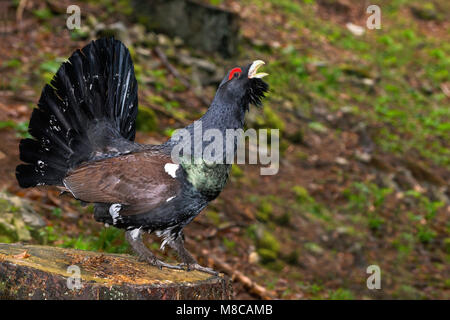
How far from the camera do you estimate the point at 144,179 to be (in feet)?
15.0

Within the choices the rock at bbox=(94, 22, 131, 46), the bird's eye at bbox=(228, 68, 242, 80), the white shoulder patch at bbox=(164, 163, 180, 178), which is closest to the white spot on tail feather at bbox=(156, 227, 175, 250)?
the white shoulder patch at bbox=(164, 163, 180, 178)

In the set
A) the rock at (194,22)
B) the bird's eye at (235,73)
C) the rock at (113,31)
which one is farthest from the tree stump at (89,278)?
the rock at (194,22)

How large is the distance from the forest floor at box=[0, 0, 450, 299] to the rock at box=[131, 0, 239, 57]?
30cm

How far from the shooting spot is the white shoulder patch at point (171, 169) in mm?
4541

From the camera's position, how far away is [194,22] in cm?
1257

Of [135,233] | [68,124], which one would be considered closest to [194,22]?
[68,124]

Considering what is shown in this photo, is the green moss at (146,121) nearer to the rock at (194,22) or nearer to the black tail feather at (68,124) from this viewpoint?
the rock at (194,22)

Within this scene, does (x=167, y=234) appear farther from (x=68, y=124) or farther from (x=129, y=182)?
(x=68, y=124)

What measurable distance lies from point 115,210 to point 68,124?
1053 millimetres

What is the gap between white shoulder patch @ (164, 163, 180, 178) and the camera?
4541 millimetres

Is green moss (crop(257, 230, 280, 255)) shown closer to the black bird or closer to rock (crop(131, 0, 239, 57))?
the black bird
